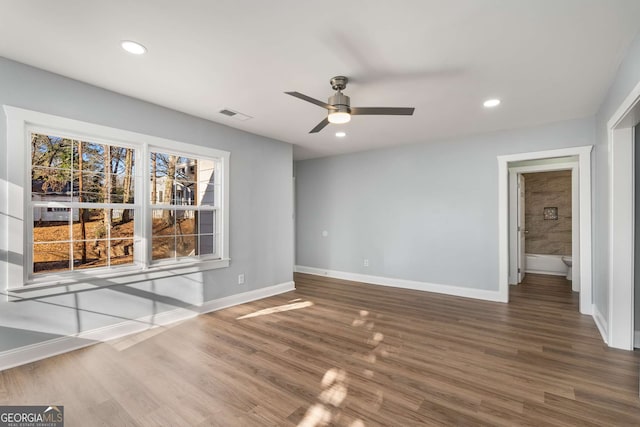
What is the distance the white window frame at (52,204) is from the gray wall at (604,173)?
433 cm

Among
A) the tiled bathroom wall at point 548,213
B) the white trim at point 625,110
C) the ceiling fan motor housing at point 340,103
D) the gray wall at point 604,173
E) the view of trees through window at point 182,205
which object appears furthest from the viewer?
the tiled bathroom wall at point 548,213

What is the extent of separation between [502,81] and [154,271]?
427cm

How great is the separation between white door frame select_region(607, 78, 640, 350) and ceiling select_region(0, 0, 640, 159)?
0.63 m

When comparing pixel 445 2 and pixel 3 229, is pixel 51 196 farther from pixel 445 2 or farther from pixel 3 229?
pixel 445 2

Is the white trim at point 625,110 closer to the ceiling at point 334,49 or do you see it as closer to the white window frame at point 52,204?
the ceiling at point 334,49

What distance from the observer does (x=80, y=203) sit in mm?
3092

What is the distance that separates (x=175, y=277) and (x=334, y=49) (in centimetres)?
316

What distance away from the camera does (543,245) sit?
285 inches

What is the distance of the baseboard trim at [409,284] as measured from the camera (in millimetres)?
4816

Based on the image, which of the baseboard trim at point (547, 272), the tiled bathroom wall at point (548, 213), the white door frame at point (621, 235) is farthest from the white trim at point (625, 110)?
the baseboard trim at point (547, 272)

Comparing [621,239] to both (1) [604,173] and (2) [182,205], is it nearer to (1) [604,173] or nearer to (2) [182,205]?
(1) [604,173]

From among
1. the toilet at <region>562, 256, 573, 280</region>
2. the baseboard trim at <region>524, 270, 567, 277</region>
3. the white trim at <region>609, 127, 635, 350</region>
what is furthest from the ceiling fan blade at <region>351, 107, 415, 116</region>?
the baseboard trim at <region>524, 270, 567, 277</region>

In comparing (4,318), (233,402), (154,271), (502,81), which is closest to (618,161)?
(502,81)

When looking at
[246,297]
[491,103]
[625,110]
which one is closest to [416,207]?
[491,103]
